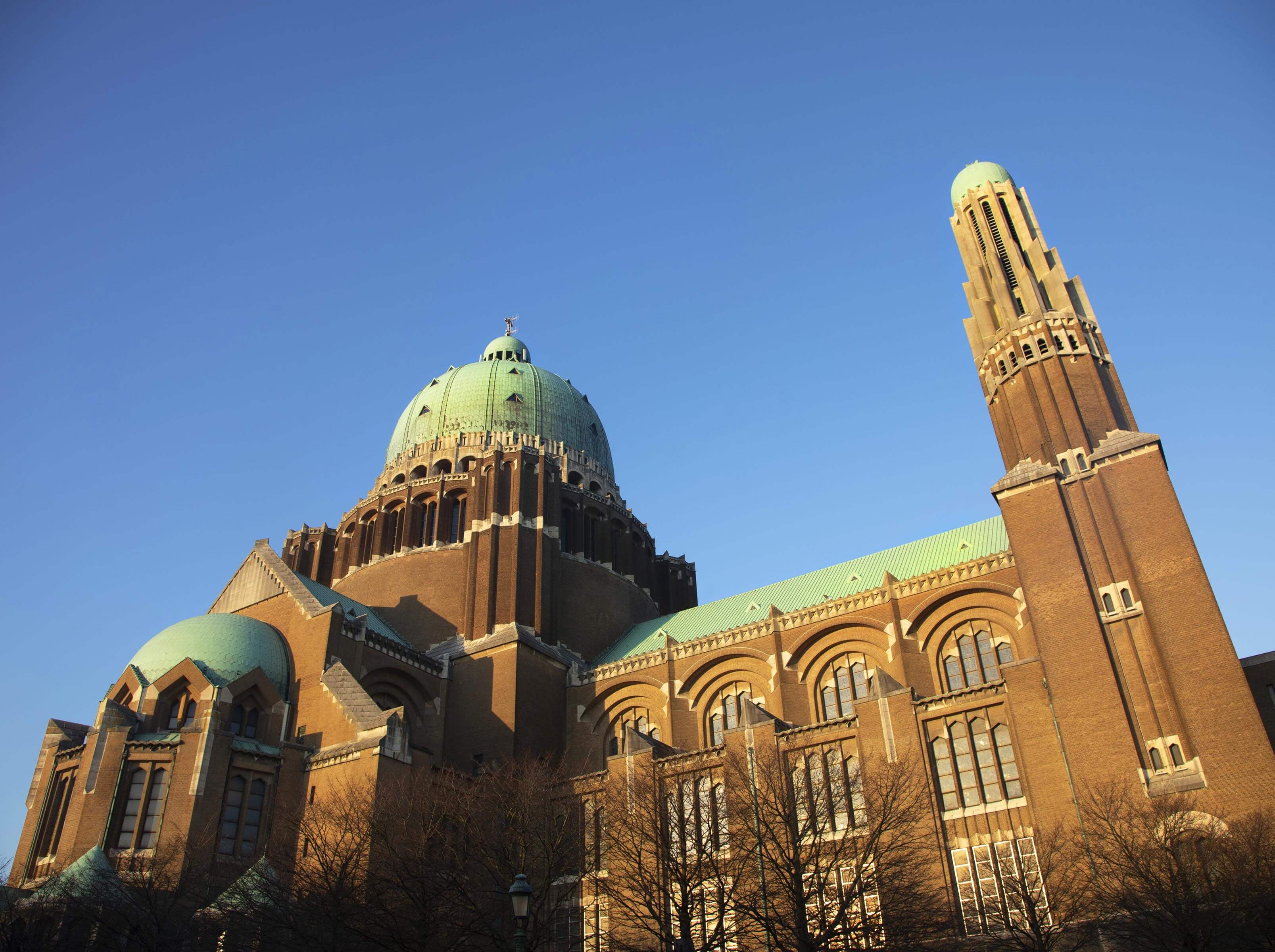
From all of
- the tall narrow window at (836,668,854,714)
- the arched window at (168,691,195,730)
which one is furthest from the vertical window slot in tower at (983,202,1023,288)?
the arched window at (168,691,195,730)

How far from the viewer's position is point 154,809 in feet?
115

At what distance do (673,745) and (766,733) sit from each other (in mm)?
9215

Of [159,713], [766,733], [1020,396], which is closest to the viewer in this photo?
[766,733]

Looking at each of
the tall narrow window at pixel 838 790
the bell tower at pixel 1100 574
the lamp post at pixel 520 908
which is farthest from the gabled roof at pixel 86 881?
the bell tower at pixel 1100 574

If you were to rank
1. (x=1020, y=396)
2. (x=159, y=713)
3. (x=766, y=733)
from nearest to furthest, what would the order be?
(x=766, y=733) < (x=159, y=713) < (x=1020, y=396)

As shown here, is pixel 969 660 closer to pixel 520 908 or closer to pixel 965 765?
pixel 965 765

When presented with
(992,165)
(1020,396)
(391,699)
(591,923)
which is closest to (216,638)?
(391,699)

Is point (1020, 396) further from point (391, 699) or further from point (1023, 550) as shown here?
point (391, 699)

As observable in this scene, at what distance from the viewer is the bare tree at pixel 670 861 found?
91.9ft

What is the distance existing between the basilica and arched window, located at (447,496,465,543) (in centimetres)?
10

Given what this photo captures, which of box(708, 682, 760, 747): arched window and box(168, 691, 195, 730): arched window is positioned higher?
box(708, 682, 760, 747): arched window

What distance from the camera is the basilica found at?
31.2m

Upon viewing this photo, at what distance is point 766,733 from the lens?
3516 cm

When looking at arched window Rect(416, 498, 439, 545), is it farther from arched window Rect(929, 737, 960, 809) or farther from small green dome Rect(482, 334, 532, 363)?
arched window Rect(929, 737, 960, 809)
